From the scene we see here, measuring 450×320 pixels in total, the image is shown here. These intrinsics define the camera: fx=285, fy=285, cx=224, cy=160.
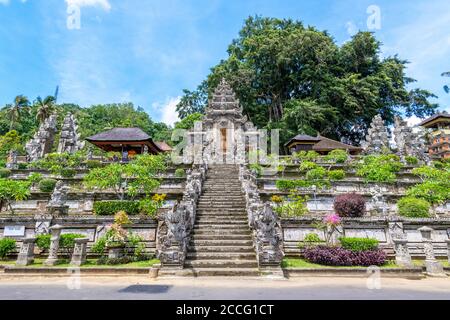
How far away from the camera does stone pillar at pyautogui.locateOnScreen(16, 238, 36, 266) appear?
964cm

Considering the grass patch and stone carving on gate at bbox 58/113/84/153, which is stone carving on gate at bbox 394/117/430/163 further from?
stone carving on gate at bbox 58/113/84/153

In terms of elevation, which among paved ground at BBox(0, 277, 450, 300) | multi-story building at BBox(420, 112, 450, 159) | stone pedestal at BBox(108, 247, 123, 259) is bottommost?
paved ground at BBox(0, 277, 450, 300)

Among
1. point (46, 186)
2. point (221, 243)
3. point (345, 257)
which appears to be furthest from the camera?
point (46, 186)

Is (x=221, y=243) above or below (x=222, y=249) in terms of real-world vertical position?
above

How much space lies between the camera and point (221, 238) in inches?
419

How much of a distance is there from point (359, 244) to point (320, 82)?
33.4 meters

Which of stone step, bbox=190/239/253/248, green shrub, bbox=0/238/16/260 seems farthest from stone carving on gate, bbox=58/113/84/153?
stone step, bbox=190/239/253/248

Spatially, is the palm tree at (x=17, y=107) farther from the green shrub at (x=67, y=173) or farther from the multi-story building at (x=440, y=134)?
the multi-story building at (x=440, y=134)

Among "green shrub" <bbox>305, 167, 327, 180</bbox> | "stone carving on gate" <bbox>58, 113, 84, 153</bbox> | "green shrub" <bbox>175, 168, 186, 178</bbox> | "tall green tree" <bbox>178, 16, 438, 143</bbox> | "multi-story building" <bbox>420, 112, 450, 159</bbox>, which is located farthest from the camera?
"multi-story building" <bbox>420, 112, 450, 159</bbox>

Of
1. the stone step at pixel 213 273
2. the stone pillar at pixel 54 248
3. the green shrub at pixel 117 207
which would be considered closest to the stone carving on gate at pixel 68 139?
the green shrub at pixel 117 207

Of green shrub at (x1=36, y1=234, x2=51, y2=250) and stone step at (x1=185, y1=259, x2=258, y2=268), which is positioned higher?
green shrub at (x1=36, y1=234, x2=51, y2=250)

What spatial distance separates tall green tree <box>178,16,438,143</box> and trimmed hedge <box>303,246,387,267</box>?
90.7 ft

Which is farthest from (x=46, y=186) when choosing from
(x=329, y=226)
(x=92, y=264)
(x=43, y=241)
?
(x=329, y=226)

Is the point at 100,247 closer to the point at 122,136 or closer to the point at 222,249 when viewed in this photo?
the point at 222,249
